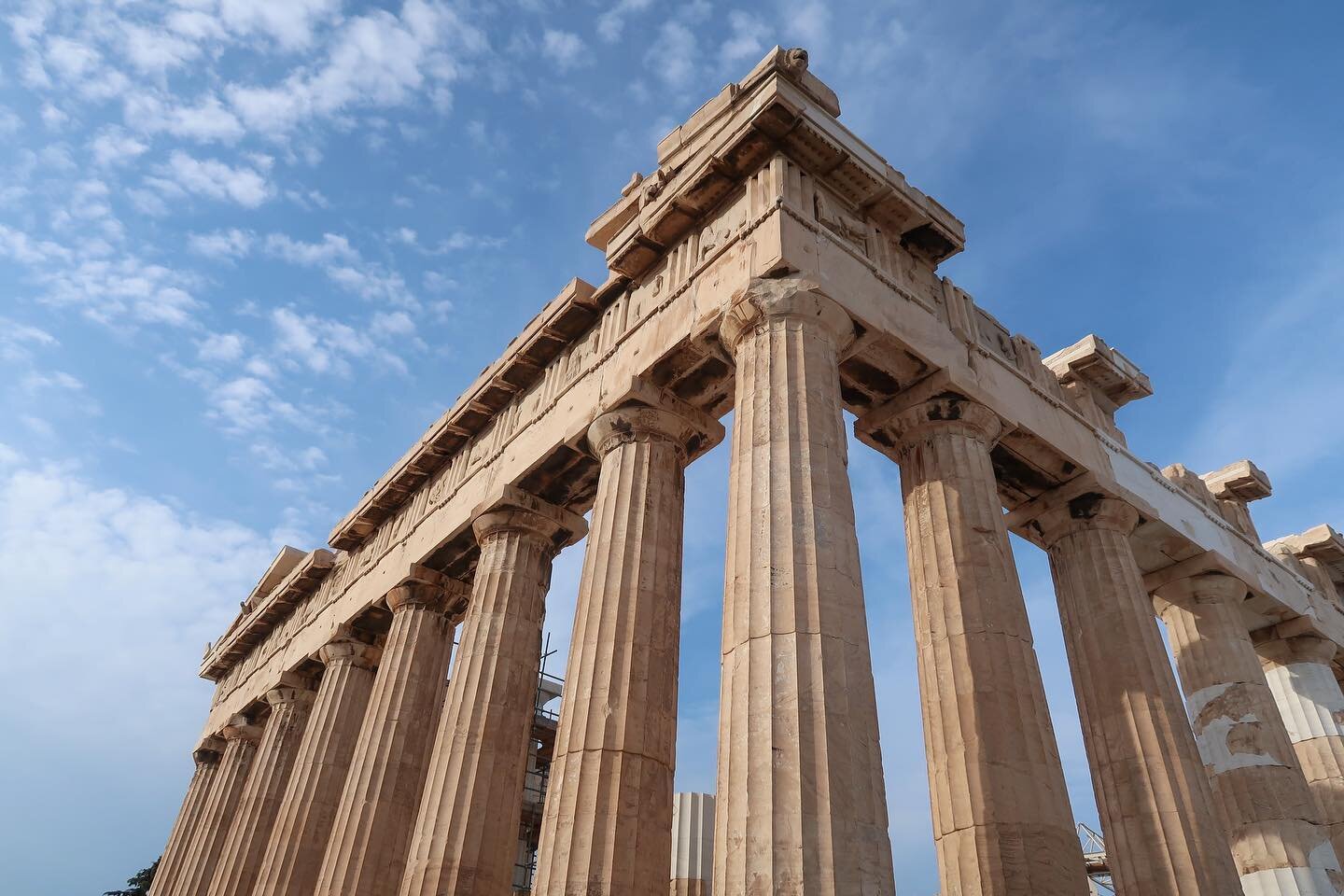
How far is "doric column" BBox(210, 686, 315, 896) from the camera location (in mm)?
25359

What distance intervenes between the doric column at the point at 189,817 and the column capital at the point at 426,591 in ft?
53.6

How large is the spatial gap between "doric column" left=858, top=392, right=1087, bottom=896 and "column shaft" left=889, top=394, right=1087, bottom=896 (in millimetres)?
17

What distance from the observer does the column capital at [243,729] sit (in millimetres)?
31631

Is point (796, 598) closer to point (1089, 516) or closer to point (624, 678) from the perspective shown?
point (624, 678)

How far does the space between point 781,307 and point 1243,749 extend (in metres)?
14.1

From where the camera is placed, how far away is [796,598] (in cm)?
1111

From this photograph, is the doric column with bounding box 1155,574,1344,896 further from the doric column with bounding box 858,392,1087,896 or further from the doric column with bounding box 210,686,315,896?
the doric column with bounding box 210,686,315,896

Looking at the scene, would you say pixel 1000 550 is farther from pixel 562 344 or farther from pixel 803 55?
pixel 562 344

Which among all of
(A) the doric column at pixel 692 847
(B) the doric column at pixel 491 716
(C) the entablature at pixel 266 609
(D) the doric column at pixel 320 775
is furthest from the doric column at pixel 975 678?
(C) the entablature at pixel 266 609

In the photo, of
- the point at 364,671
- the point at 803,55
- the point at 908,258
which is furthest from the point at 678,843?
the point at 803,55

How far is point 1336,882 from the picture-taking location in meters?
17.7

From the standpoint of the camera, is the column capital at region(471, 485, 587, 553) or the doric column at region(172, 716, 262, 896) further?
the doric column at region(172, 716, 262, 896)

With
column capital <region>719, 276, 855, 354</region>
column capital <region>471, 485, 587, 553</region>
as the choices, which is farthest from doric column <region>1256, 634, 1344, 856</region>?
column capital <region>471, 485, 587, 553</region>

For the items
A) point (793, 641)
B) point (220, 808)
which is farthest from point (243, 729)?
point (793, 641)
